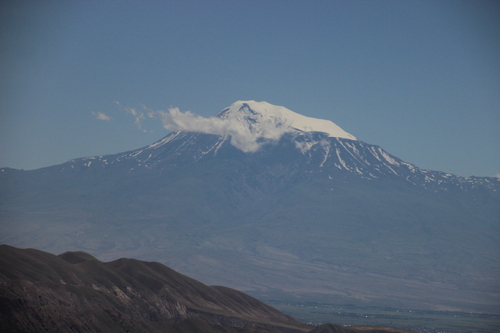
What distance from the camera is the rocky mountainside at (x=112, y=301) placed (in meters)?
92.9

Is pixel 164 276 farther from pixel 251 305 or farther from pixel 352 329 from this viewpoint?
pixel 352 329

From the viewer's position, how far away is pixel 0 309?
86438mm

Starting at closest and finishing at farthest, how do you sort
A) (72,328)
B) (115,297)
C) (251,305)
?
(72,328), (115,297), (251,305)

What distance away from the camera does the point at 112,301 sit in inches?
4456

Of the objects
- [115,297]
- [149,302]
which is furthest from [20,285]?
[149,302]

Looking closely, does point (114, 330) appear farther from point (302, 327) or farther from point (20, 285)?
point (302, 327)

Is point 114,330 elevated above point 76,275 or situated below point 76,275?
below

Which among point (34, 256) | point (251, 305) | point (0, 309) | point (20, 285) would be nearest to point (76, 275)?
point (34, 256)

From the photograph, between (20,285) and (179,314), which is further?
(179,314)

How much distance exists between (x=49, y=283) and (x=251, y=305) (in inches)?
2291

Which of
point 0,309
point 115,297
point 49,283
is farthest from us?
point 115,297

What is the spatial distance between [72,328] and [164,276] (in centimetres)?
4756

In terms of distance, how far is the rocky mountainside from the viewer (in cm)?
9288

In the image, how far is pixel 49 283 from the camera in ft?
342
